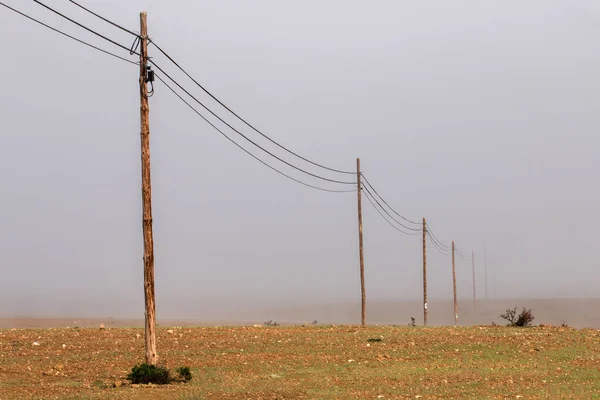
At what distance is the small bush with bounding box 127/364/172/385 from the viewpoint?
79.9ft

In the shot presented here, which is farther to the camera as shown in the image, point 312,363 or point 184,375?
point 312,363

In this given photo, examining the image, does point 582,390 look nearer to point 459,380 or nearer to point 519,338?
point 459,380

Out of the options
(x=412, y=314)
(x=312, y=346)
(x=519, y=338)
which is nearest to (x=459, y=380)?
(x=312, y=346)

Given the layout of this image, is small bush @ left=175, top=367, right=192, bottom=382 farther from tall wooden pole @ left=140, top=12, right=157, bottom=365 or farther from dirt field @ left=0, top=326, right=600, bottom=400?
tall wooden pole @ left=140, top=12, right=157, bottom=365

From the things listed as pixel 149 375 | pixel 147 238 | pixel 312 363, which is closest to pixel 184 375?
pixel 149 375

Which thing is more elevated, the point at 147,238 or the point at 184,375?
the point at 147,238

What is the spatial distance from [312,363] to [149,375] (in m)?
7.34

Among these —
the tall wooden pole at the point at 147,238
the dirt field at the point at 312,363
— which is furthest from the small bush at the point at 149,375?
the dirt field at the point at 312,363

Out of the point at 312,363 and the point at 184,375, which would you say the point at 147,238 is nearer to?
the point at 184,375

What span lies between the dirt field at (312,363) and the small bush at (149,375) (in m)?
0.53

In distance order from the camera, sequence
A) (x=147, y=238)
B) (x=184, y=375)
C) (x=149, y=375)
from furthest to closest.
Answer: (x=184, y=375) < (x=147, y=238) < (x=149, y=375)

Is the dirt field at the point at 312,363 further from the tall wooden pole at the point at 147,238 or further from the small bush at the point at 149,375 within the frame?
the tall wooden pole at the point at 147,238

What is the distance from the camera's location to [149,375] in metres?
24.3

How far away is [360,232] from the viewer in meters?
51.5
